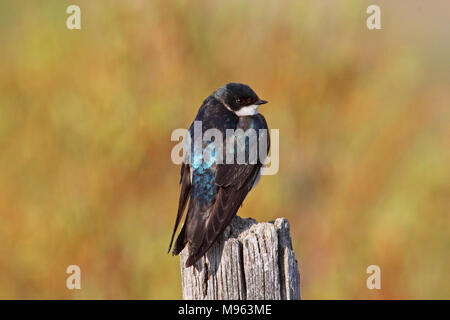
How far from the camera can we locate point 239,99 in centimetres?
377

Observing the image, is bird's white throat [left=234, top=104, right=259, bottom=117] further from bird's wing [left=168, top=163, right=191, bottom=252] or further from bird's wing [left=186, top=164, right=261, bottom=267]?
bird's wing [left=168, top=163, right=191, bottom=252]

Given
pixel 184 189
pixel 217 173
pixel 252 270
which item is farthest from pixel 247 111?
pixel 252 270

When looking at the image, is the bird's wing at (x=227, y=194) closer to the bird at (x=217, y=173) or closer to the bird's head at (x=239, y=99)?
the bird at (x=217, y=173)

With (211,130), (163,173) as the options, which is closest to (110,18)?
(163,173)

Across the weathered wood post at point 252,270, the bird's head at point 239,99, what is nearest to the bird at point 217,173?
the bird's head at point 239,99

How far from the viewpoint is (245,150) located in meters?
3.50

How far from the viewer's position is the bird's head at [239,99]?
375cm

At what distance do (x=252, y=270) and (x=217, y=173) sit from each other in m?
0.83

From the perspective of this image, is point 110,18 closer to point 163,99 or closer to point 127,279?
point 163,99

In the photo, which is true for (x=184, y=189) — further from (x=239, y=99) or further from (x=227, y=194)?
(x=239, y=99)

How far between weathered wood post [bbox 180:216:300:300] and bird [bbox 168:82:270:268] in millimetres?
134

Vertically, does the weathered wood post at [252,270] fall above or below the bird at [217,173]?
below

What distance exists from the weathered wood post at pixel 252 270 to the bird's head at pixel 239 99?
1.12m

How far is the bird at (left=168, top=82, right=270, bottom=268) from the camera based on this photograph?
10.1ft
